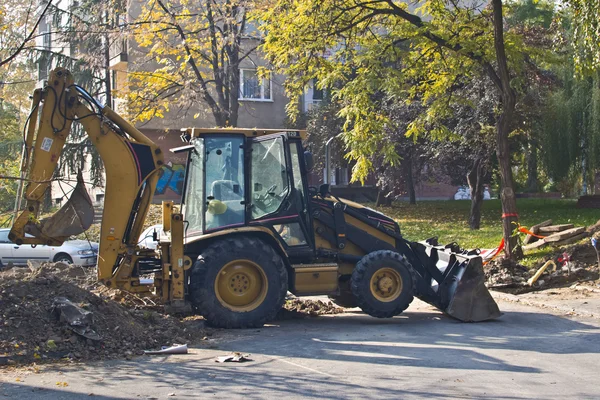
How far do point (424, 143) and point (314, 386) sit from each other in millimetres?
20395

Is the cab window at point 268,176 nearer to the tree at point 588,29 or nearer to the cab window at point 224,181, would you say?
the cab window at point 224,181

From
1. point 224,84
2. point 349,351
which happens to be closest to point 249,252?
point 349,351

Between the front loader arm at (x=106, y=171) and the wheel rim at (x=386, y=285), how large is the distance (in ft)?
11.5

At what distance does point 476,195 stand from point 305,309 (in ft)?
45.8

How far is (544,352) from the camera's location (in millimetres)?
8805

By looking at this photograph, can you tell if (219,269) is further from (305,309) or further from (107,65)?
(107,65)

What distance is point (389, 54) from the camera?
16.4 meters

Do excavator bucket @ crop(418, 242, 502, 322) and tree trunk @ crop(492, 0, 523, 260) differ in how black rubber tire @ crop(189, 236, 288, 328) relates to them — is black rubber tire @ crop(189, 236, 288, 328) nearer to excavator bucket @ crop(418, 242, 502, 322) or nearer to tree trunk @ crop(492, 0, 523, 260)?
excavator bucket @ crop(418, 242, 502, 322)

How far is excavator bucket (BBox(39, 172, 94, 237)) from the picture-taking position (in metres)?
9.82

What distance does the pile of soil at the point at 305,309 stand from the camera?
11695 millimetres

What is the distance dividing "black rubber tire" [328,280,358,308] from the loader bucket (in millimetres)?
1556

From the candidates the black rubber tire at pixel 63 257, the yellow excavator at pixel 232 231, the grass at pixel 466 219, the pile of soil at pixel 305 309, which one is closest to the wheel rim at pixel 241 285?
the yellow excavator at pixel 232 231

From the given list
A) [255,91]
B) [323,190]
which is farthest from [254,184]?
[255,91]

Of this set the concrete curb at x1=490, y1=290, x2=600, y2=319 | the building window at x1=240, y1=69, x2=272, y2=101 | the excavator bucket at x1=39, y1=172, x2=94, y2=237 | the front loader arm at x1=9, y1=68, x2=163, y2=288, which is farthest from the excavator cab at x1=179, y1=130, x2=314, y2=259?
the building window at x1=240, y1=69, x2=272, y2=101
